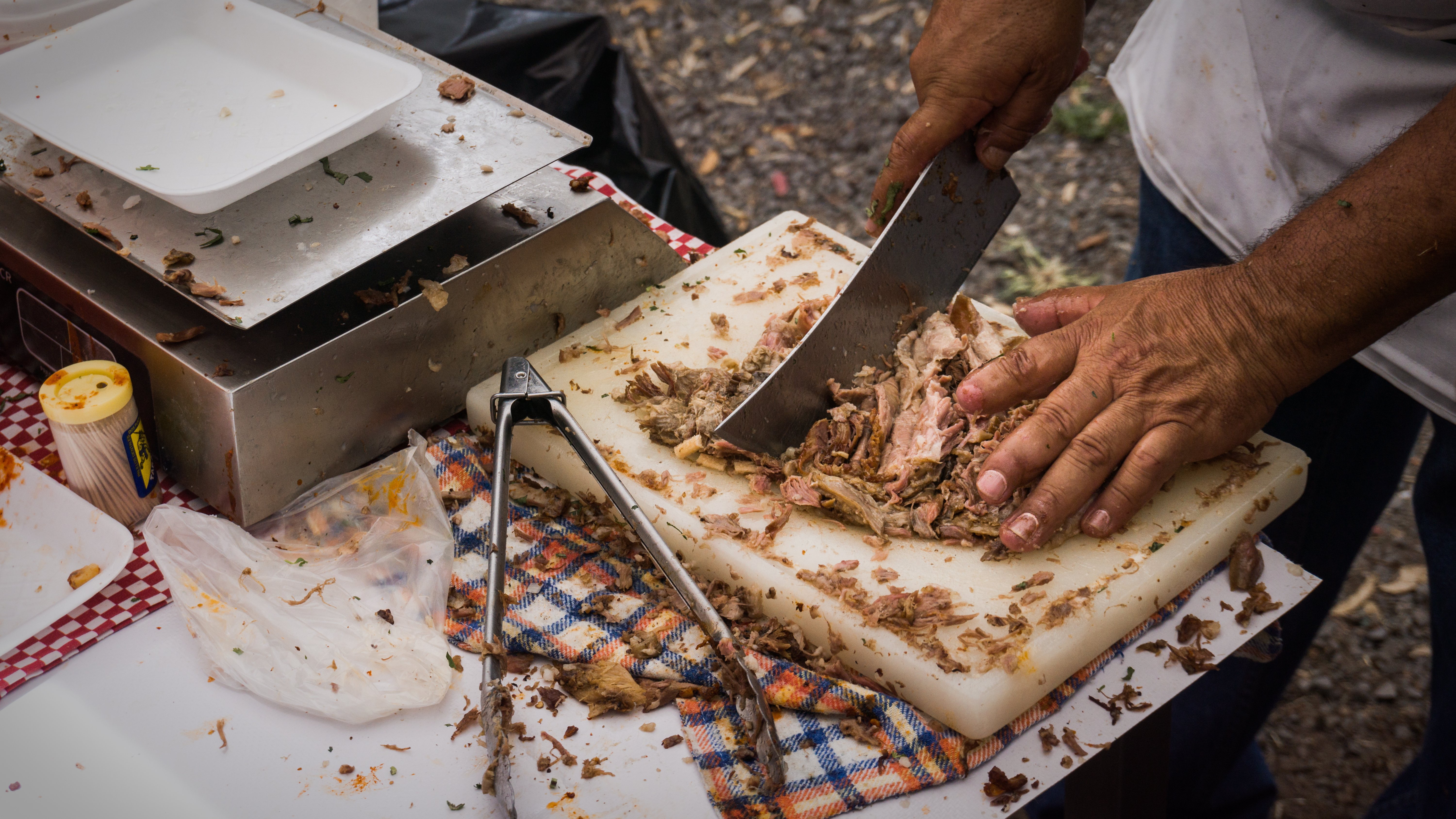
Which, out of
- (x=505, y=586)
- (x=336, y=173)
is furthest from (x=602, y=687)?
(x=336, y=173)

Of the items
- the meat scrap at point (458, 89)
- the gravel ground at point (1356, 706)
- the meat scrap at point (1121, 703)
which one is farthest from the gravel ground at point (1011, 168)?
the meat scrap at point (458, 89)

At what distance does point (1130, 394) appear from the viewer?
1588 millimetres

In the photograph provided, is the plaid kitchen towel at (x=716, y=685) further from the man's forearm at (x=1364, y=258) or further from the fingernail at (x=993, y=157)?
the fingernail at (x=993, y=157)

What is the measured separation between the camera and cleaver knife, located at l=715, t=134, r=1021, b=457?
1.70 m

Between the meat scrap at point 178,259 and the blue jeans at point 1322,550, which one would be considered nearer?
the meat scrap at point 178,259

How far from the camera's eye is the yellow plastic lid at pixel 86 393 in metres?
1.55

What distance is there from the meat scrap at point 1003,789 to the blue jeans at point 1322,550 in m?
1.12

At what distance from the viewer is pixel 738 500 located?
1710 millimetres

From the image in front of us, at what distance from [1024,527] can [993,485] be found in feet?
0.26

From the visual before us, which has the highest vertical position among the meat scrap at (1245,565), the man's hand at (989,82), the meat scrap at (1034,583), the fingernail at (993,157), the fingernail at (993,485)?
the man's hand at (989,82)

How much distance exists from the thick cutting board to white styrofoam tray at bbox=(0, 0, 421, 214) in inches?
21.3

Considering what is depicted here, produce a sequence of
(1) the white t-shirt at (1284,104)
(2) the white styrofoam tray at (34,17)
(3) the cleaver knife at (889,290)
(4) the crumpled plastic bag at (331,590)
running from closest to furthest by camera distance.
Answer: (4) the crumpled plastic bag at (331,590), (3) the cleaver knife at (889,290), (1) the white t-shirt at (1284,104), (2) the white styrofoam tray at (34,17)

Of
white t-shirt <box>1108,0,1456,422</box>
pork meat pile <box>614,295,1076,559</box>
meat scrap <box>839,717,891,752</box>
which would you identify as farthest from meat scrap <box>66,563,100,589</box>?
white t-shirt <box>1108,0,1456,422</box>

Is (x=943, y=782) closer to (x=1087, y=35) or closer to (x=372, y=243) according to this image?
(x=372, y=243)
